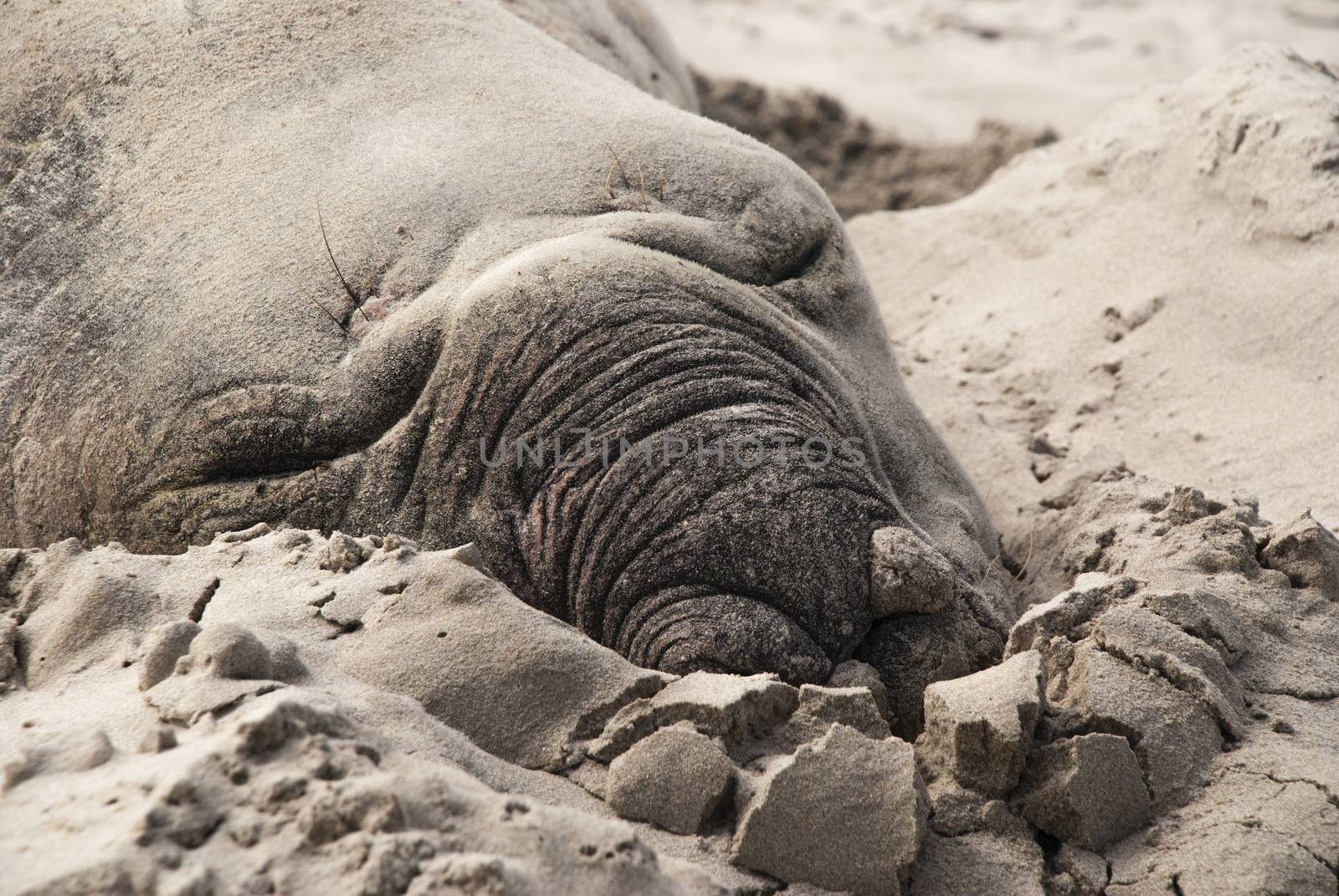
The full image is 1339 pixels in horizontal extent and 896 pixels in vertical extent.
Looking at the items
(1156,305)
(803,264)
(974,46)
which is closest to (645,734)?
(803,264)

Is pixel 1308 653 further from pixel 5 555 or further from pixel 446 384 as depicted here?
pixel 5 555

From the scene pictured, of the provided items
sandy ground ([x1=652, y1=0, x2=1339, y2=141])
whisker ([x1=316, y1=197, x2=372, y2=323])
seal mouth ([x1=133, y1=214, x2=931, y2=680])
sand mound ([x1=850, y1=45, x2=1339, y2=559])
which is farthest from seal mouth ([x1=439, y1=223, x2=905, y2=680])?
sandy ground ([x1=652, y1=0, x2=1339, y2=141])

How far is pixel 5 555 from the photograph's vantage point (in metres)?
2.10

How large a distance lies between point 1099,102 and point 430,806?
6050mm

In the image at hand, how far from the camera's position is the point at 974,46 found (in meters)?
7.50

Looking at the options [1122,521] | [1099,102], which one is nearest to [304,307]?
[1122,521]

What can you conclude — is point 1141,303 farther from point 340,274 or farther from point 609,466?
point 340,274

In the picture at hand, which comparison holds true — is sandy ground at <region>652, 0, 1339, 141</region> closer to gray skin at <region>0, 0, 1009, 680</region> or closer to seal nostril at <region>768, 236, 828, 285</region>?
seal nostril at <region>768, 236, 828, 285</region>

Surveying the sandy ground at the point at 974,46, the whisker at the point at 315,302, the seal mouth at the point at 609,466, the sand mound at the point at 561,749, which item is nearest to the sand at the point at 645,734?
the sand mound at the point at 561,749

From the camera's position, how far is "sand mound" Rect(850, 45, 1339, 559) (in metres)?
3.19

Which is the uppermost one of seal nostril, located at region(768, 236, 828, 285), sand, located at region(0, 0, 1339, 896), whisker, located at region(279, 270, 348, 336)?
whisker, located at region(279, 270, 348, 336)

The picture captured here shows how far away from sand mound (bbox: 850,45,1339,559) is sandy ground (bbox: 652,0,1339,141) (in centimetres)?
196

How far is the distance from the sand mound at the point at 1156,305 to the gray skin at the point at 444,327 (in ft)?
2.52

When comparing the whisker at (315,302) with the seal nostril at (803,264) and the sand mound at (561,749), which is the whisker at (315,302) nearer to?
the sand mound at (561,749)
